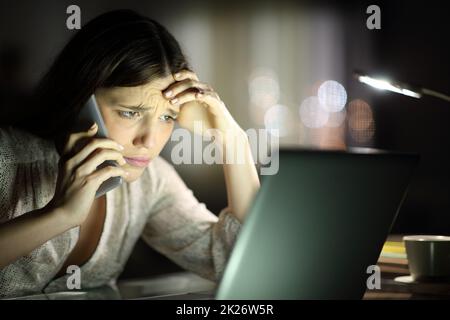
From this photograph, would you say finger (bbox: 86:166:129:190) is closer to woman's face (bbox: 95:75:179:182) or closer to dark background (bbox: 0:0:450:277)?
woman's face (bbox: 95:75:179:182)

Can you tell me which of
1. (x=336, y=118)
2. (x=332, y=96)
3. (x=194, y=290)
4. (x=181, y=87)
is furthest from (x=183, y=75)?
(x=332, y=96)

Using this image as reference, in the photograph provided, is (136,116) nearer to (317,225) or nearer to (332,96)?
(317,225)

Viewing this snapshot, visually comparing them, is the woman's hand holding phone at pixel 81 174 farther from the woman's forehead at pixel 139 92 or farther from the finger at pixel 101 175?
the woman's forehead at pixel 139 92

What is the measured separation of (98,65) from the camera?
1.37 metres

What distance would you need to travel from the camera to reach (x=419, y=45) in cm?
419

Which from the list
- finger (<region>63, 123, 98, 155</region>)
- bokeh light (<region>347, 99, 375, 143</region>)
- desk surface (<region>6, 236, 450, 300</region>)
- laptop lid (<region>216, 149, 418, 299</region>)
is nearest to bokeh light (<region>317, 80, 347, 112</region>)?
bokeh light (<region>347, 99, 375, 143</region>)

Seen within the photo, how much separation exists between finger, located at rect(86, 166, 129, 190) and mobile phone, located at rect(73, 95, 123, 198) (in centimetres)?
4

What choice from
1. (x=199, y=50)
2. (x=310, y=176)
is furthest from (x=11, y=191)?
(x=199, y=50)

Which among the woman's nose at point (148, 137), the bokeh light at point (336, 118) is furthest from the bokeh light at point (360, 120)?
the woman's nose at point (148, 137)

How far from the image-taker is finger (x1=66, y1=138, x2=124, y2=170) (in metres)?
1.13

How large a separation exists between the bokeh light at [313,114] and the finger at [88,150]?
4.10 m

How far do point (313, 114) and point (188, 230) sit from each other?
3.88 m
